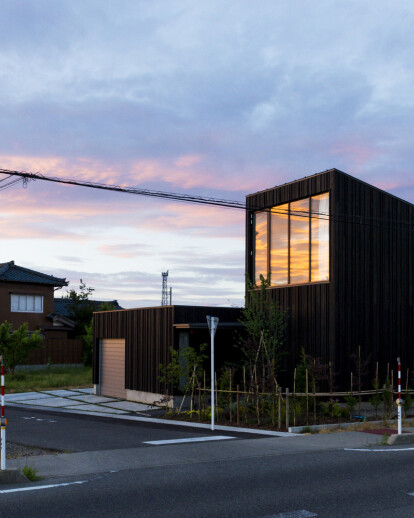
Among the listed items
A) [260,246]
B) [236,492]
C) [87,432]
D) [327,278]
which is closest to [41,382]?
[260,246]

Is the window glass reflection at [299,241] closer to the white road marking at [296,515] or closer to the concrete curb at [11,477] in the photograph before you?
the concrete curb at [11,477]

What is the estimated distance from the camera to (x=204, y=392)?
1905cm

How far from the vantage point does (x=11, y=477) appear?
29.1 ft

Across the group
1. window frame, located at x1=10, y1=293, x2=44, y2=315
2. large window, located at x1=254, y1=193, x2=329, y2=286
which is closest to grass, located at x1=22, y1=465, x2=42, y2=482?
large window, located at x1=254, y1=193, x2=329, y2=286

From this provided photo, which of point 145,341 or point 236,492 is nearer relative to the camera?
point 236,492

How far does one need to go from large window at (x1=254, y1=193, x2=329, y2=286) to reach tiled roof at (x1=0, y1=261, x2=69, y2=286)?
1269 inches

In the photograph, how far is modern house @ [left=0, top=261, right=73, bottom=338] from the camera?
49.7 m

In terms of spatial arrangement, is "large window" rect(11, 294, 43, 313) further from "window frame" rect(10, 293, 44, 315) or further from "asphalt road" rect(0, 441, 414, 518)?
"asphalt road" rect(0, 441, 414, 518)

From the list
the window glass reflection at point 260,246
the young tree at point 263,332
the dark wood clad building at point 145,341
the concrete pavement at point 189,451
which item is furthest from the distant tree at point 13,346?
the concrete pavement at point 189,451

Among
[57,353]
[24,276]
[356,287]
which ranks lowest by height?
[57,353]

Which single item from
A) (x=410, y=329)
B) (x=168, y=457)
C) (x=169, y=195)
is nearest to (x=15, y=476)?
(x=168, y=457)

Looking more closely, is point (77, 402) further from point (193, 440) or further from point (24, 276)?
point (24, 276)

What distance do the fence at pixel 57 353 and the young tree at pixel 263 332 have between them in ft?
96.4

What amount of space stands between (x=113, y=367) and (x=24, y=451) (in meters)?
13.7
